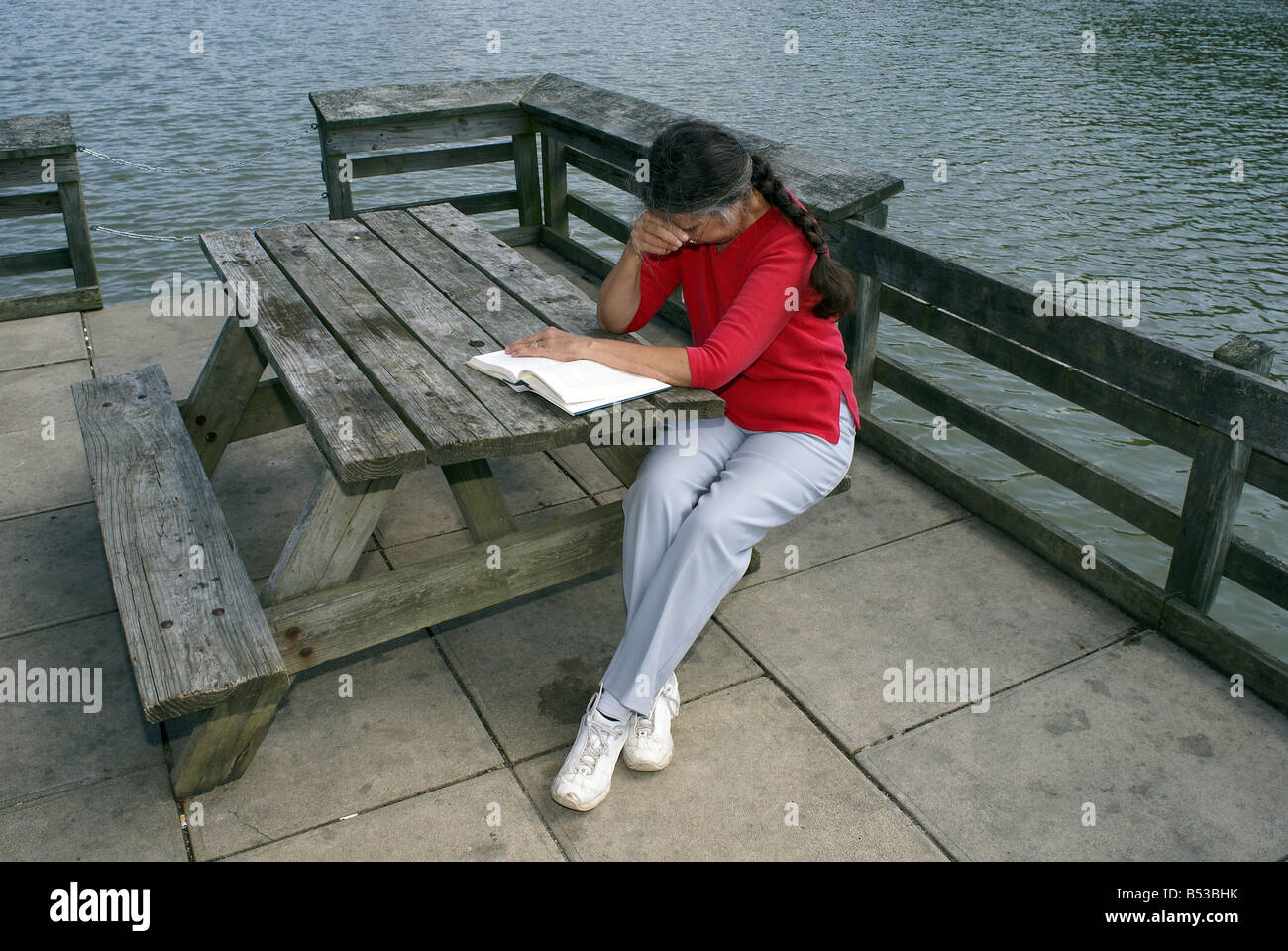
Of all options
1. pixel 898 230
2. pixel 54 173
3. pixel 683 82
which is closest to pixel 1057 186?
pixel 898 230

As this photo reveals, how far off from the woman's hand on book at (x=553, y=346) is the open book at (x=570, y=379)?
0.06 ft

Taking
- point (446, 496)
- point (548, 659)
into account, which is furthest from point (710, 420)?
point (446, 496)

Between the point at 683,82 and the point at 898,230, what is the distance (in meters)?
8.23

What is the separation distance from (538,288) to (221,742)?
1.69 m

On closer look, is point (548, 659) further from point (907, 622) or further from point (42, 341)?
point (42, 341)

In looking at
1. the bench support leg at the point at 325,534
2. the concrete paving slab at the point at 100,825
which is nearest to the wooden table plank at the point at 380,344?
the bench support leg at the point at 325,534

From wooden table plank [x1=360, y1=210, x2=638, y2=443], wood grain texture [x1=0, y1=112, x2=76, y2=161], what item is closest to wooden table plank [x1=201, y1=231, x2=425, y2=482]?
wooden table plank [x1=360, y1=210, x2=638, y2=443]

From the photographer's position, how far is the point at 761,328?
118 inches

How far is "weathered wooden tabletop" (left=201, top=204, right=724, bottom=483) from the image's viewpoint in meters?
2.71

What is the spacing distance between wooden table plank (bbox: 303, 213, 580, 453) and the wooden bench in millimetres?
630

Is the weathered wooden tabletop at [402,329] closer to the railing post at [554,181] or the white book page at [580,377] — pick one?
the white book page at [580,377]

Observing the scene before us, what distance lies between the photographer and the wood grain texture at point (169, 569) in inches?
97.3

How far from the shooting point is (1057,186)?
13234 millimetres
